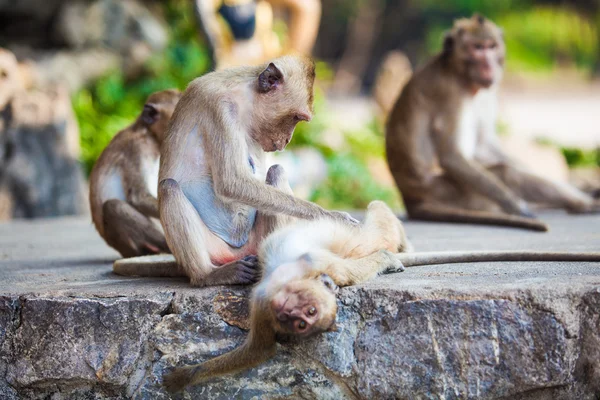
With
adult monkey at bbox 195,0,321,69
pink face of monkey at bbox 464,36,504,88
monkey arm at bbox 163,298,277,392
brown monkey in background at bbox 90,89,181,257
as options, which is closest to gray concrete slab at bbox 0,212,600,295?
brown monkey in background at bbox 90,89,181,257

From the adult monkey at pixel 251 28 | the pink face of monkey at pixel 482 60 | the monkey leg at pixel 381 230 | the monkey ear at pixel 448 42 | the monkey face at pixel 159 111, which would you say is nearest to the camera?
the monkey leg at pixel 381 230

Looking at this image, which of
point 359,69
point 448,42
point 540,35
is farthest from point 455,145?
point 540,35

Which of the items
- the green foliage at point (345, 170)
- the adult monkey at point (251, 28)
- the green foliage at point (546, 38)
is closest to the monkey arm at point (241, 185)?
the green foliage at point (345, 170)

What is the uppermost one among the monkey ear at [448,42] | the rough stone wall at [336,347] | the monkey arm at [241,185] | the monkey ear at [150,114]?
the monkey ear at [448,42]

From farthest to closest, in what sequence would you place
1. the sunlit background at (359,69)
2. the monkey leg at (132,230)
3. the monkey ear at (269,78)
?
the sunlit background at (359,69) → the monkey leg at (132,230) → the monkey ear at (269,78)

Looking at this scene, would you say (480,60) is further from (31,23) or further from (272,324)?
(31,23)

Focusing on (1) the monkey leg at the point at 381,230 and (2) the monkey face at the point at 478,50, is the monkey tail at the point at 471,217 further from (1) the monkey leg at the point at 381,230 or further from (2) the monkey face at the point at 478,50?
(1) the monkey leg at the point at 381,230

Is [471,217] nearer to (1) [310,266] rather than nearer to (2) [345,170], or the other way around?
(1) [310,266]

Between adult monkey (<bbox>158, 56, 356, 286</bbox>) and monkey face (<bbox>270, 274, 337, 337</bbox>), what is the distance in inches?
16.7

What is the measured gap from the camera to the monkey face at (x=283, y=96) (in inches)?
146

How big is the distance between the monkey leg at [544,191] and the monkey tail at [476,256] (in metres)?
2.96

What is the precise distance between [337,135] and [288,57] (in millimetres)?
9591

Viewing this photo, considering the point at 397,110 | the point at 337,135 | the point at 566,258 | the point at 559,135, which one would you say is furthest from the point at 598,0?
the point at 566,258

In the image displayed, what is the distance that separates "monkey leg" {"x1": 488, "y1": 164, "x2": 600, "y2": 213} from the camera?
6703 millimetres
